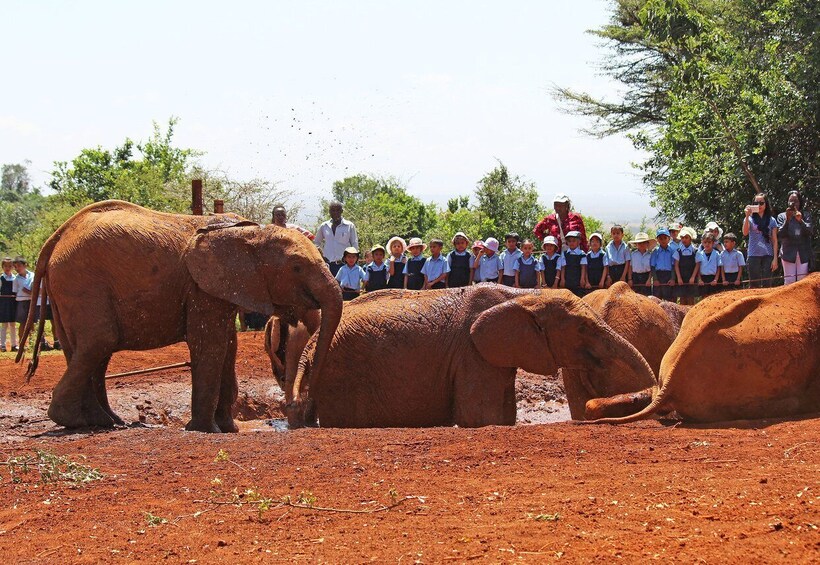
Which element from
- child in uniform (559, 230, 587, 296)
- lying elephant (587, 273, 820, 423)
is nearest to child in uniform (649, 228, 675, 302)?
child in uniform (559, 230, 587, 296)

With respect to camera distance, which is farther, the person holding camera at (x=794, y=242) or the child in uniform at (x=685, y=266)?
the child in uniform at (x=685, y=266)

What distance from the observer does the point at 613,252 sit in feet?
58.6

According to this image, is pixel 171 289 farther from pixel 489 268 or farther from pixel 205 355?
pixel 489 268

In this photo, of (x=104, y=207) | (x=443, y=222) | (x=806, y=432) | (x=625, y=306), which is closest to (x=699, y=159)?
(x=625, y=306)

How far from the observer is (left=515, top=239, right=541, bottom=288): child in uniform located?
1788 cm

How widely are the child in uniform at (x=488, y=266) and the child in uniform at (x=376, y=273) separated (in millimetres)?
1504

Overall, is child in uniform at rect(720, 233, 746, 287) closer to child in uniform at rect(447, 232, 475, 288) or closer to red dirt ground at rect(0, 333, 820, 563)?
child in uniform at rect(447, 232, 475, 288)

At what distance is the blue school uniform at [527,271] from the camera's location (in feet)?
58.6

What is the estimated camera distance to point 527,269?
17.9 meters

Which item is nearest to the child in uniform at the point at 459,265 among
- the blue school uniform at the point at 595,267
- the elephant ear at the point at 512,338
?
the blue school uniform at the point at 595,267

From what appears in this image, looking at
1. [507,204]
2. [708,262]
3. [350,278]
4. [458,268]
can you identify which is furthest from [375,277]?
[507,204]

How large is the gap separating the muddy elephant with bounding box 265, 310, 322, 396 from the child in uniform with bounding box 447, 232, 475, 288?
422 cm

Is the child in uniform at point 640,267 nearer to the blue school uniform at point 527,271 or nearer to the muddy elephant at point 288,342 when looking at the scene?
the blue school uniform at point 527,271

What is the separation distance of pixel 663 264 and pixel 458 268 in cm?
328
